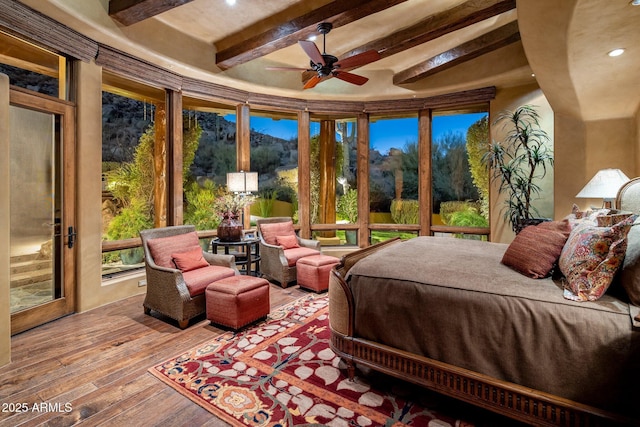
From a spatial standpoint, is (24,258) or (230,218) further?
(230,218)

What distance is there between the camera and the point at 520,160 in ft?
16.1

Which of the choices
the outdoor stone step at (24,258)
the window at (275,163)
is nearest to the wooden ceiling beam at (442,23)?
the window at (275,163)

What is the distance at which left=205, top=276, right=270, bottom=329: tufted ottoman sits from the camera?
3.08m

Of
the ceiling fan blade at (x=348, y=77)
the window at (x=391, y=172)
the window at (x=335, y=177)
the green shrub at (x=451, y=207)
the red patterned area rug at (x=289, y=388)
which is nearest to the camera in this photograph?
the red patterned area rug at (x=289, y=388)

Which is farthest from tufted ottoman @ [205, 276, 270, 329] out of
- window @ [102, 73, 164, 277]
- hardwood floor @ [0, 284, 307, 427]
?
window @ [102, 73, 164, 277]

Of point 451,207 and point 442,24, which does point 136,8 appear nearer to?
point 442,24

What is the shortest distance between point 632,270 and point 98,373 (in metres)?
3.43

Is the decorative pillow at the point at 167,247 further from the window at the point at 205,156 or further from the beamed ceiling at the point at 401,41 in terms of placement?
the beamed ceiling at the point at 401,41

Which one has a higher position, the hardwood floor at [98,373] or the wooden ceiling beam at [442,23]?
the wooden ceiling beam at [442,23]

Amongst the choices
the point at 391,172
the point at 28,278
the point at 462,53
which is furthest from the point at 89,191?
the point at 462,53

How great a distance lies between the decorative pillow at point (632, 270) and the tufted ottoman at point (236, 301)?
2.75 m

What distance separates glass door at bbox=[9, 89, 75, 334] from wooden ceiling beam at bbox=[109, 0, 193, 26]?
111 centimetres

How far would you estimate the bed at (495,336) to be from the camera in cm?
150

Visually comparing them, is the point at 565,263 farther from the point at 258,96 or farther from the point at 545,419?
the point at 258,96
